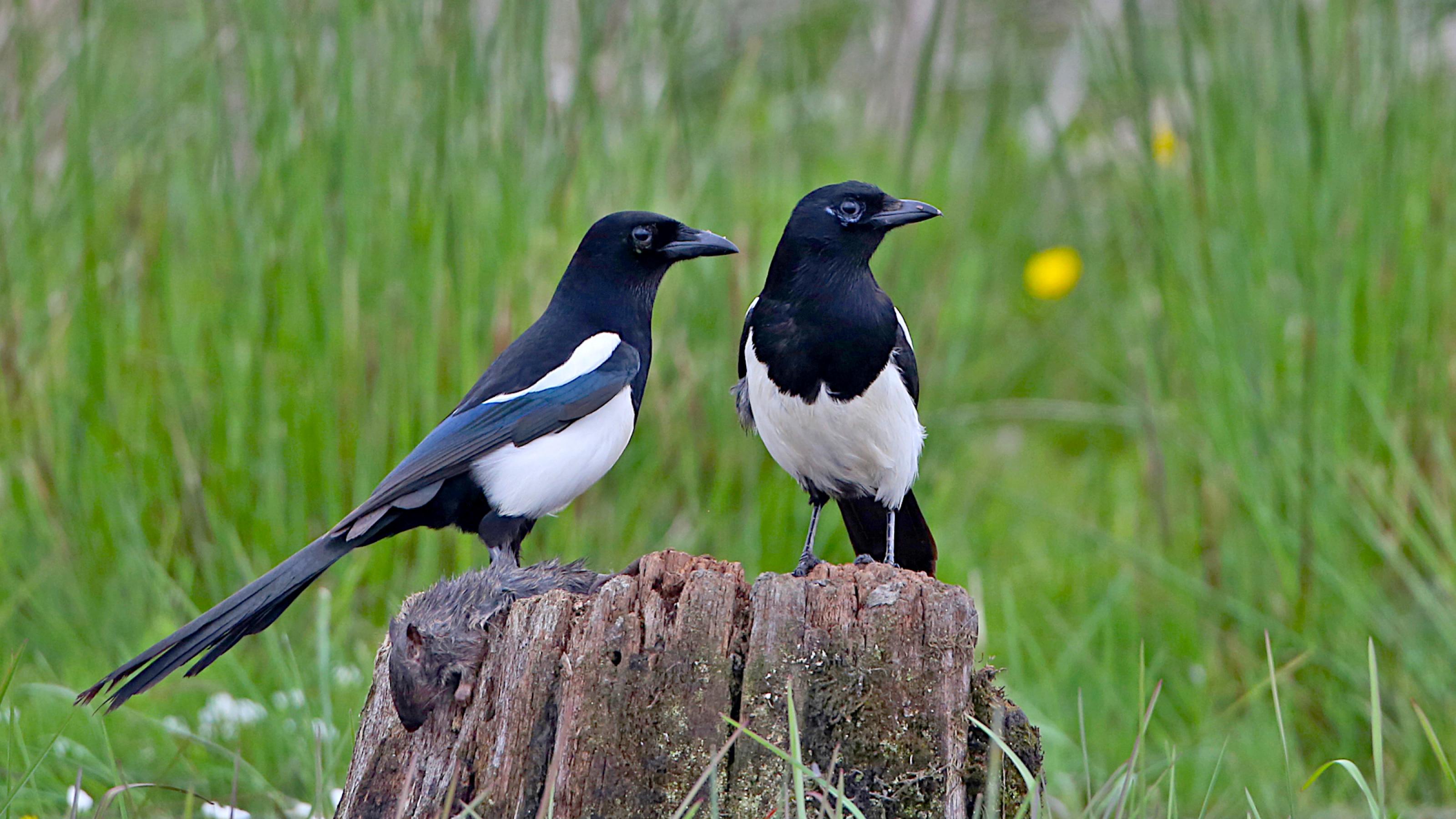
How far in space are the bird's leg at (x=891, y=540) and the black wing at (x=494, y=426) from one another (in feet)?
2.01

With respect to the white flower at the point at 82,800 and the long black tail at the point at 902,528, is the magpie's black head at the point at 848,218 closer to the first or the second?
the long black tail at the point at 902,528

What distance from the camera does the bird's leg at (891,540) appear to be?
9.59ft

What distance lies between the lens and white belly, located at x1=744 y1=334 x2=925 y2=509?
268cm

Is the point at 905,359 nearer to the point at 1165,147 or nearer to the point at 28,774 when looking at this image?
the point at 28,774

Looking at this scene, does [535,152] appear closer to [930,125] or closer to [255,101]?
[255,101]


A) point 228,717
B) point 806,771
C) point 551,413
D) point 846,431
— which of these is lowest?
point 228,717

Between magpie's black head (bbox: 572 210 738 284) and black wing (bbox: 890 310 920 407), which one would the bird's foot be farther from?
magpie's black head (bbox: 572 210 738 284)

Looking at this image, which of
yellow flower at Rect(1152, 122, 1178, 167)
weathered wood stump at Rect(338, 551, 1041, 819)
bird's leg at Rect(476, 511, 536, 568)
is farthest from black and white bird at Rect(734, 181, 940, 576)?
yellow flower at Rect(1152, 122, 1178, 167)

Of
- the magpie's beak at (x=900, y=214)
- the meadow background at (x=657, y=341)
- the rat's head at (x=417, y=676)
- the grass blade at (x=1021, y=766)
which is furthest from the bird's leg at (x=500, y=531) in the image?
the grass blade at (x=1021, y=766)

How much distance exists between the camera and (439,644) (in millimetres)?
2014

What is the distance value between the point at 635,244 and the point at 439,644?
1.14 m

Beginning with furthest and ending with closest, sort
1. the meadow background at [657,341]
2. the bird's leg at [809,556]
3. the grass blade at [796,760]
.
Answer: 1. the meadow background at [657,341]
2. the bird's leg at [809,556]
3. the grass blade at [796,760]

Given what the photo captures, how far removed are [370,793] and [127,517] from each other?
1.90m

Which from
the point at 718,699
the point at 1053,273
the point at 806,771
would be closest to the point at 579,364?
the point at 718,699
